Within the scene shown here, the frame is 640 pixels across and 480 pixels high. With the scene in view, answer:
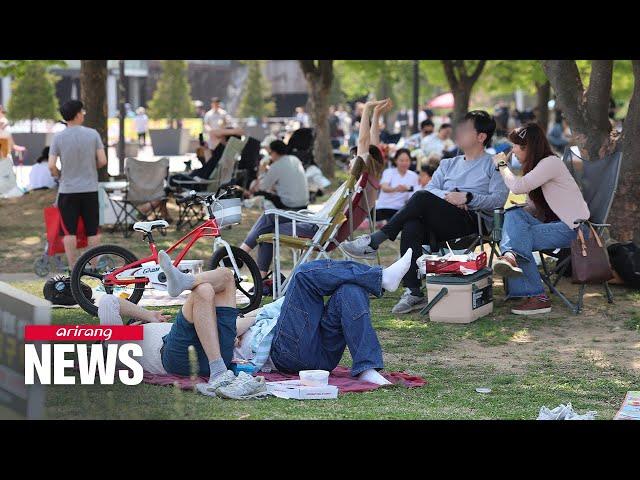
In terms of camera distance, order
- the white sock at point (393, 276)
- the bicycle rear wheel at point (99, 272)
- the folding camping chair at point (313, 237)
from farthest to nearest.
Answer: the folding camping chair at point (313, 237) < the bicycle rear wheel at point (99, 272) < the white sock at point (393, 276)

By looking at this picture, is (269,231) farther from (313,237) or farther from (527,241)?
(527,241)

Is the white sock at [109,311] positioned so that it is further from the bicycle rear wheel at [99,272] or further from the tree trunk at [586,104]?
the tree trunk at [586,104]

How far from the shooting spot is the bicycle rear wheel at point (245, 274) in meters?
9.00

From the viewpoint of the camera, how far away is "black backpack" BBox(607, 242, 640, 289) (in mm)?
9445

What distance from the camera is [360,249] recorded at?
903cm

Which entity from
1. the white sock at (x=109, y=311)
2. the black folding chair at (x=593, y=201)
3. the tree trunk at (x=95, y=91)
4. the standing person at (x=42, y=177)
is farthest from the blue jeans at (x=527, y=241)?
the standing person at (x=42, y=177)

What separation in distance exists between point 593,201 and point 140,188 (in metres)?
5.89

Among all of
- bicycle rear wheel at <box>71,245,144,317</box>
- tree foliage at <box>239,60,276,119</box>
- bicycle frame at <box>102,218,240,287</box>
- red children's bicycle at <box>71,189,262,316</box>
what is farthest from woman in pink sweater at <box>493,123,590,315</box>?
tree foliage at <box>239,60,276,119</box>

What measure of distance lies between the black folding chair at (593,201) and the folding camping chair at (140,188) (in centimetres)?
550

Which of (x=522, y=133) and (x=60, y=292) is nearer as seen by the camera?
(x=60, y=292)

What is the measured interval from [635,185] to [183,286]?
569 cm

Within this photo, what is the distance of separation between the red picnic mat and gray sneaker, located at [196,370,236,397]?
0.12m

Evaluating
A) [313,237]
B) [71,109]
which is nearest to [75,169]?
[71,109]

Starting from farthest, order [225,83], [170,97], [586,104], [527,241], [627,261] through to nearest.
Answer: [225,83] → [170,97] → [586,104] → [627,261] → [527,241]
